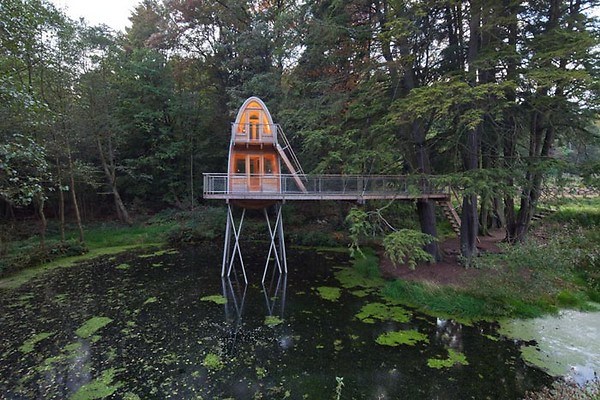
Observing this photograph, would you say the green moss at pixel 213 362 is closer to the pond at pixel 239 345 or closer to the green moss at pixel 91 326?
the pond at pixel 239 345

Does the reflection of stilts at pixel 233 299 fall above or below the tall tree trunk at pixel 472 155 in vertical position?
below

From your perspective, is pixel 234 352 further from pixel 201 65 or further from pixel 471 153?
pixel 201 65

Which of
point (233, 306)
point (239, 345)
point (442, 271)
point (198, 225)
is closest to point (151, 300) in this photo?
point (233, 306)

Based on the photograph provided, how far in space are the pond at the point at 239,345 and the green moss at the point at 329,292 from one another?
65 millimetres

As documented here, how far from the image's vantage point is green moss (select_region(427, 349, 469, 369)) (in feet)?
21.2

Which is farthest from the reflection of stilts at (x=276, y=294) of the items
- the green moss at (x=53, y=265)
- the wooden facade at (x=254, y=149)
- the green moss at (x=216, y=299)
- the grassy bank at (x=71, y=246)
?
the grassy bank at (x=71, y=246)

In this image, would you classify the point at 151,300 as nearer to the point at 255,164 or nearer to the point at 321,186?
the point at 255,164

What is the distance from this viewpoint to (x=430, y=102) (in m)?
9.34

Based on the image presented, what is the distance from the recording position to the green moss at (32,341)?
23.3 ft

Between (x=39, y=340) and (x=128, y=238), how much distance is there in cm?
1143

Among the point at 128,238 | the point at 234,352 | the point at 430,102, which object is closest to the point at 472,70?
the point at 430,102

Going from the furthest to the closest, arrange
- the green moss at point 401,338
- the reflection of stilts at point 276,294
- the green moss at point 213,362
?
the reflection of stilts at point 276,294
the green moss at point 401,338
the green moss at point 213,362

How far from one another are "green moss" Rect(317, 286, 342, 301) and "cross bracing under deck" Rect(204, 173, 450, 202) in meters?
3.12

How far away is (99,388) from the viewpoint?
5.77 metres
